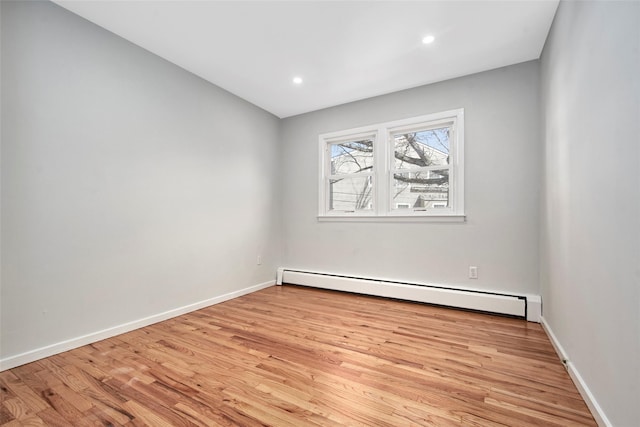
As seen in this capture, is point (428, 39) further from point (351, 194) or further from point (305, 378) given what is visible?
point (305, 378)

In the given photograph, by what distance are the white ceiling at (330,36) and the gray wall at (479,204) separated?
0.75ft

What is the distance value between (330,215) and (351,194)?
0.42 meters

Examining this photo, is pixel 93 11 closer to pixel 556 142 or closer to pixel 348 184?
pixel 348 184

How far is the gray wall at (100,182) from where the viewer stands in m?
1.85

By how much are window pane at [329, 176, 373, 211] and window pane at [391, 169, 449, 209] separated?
37 centimetres

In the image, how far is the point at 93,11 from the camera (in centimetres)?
211

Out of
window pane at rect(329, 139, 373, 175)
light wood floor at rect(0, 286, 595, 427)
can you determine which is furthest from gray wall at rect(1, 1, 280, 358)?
window pane at rect(329, 139, 373, 175)

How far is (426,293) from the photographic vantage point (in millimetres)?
3158

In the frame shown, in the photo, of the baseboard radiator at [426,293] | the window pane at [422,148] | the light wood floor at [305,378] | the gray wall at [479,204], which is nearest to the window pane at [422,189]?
the window pane at [422,148]

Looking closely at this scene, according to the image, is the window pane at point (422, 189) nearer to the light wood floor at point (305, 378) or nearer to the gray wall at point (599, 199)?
the gray wall at point (599, 199)

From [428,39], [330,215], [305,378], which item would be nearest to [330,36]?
[428,39]

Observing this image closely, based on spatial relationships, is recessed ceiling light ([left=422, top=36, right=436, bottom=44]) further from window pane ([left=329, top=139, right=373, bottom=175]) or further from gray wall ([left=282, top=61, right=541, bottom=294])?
window pane ([left=329, top=139, right=373, bottom=175])

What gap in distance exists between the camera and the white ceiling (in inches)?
82.6

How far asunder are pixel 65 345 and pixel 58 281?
473 mm
